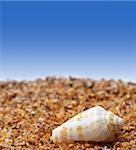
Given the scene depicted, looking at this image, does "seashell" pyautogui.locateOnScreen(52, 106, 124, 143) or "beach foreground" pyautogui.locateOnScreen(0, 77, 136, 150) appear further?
"beach foreground" pyautogui.locateOnScreen(0, 77, 136, 150)

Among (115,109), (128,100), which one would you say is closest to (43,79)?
(128,100)

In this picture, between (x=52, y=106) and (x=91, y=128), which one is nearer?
(x=91, y=128)

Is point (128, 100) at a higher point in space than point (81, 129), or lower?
higher

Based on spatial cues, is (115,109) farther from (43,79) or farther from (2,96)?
(43,79)

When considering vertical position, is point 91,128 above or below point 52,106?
below
